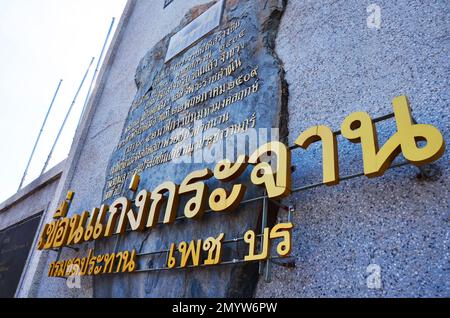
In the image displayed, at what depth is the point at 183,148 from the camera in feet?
11.6

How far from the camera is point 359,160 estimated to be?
2.30 meters

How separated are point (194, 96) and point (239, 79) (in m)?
0.66

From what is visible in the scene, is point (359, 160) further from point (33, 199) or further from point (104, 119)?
point (33, 199)

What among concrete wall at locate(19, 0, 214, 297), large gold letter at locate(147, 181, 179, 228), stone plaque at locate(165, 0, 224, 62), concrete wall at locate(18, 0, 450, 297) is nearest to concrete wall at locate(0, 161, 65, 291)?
concrete wall at locate(19, 0, 214, 297)

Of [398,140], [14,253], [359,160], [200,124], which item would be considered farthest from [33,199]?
[398,140]

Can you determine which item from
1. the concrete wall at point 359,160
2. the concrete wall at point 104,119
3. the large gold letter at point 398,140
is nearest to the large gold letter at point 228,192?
the concrete wall at point 359,160

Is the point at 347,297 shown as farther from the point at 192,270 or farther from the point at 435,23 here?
the point at 435,23

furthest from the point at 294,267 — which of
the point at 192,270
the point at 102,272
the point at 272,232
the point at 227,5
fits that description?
the point at 227,5

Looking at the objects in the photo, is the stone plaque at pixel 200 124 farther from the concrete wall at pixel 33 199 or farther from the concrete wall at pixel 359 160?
the concrete wall at pixel 33 199

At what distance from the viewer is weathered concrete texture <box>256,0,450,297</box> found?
1.87 metres

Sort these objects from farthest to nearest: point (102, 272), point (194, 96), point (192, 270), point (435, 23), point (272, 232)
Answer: point (194, 96), point (102, 272), point (192, 270), point (435, 23), point (272, 232)

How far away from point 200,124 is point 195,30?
1677mm

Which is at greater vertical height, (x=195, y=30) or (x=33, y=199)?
(x=195, y=30)

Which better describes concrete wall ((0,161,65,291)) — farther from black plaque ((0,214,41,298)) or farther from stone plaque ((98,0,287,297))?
stone plaque ((98,0,287,297))
